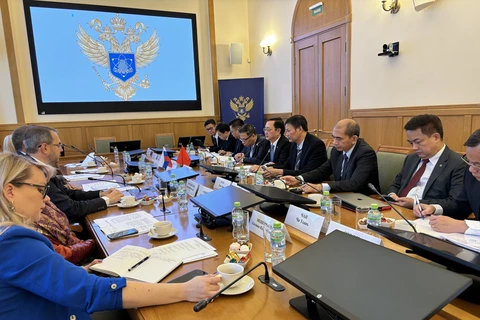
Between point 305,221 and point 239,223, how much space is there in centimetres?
29

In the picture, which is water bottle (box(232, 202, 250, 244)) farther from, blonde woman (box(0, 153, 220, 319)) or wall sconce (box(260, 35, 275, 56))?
wall sconce (box(260, 35, 275, 56))

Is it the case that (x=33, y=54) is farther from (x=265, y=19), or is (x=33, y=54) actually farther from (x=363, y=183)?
(x=363, y=183)

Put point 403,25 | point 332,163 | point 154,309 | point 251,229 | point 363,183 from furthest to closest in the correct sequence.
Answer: point 403,25 < point 332,163 < point 363,183 < point 251,229 < point 154,309

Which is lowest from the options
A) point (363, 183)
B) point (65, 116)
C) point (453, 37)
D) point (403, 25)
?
point (363, 183)

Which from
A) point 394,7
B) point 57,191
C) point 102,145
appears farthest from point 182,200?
point 102,145

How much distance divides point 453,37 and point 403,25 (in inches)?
23.7

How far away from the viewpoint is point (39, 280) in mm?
818

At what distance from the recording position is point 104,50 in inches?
226

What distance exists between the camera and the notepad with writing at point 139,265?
106 cm

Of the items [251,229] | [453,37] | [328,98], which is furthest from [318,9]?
[251,229]

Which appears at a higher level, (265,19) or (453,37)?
(265,19)

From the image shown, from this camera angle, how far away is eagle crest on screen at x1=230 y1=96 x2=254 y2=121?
21.2 feet

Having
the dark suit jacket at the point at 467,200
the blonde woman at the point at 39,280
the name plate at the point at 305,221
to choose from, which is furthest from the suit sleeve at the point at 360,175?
→ the blonde woman at the point at 39,280

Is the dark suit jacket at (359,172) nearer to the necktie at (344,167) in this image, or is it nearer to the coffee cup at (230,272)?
the necktie at (344,167)
